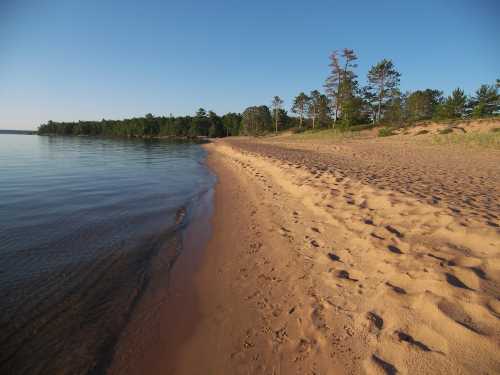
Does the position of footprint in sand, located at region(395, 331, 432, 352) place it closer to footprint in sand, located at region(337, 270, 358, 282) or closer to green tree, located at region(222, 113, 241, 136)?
footprint in sand, located at region(337, 270, 358, 282)

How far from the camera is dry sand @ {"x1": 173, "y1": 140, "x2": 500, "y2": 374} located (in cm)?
212

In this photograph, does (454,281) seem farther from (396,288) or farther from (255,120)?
(255,120)

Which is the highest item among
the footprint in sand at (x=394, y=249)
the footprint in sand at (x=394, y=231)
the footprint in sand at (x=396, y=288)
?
the footprint in sand at (x=394, y=231)

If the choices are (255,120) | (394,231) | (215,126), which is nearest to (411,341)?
(394,231)

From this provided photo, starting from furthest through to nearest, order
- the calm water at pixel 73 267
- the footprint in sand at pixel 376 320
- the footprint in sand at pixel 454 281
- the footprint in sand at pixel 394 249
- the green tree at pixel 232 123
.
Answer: the green tree at pixel 232 123
the footprint in sand at pixel 394 249
the calm water at pixel 73 267
the footprint in sand at pixel 454 281
the footprint in sand at pixel 376 320

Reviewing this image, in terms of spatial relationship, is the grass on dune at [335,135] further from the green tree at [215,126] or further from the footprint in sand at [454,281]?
the green tree at [215,126]

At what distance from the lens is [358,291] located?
2.98 meters

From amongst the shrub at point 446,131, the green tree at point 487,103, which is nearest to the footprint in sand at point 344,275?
the shrub at point 446,131

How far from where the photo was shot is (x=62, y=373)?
238cm

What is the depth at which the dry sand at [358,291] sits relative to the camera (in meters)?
2.12

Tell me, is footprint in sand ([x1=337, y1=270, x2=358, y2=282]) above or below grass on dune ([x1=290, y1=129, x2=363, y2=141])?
below

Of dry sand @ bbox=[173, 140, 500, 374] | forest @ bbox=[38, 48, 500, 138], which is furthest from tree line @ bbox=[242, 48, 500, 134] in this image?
dry sand @ bbox=[173, 140, 500, 374]

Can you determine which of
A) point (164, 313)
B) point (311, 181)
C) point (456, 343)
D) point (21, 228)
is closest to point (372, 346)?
point (456, 343)

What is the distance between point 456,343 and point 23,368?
14.7ft
